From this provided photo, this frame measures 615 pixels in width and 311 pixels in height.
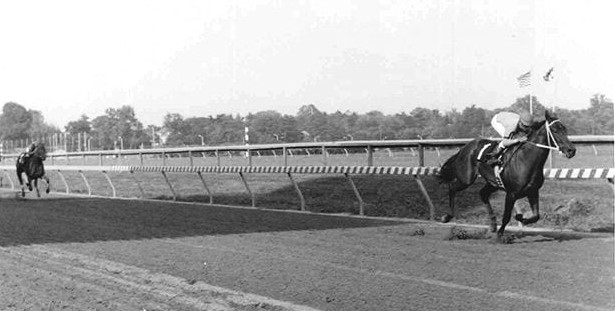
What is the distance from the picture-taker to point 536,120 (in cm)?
855

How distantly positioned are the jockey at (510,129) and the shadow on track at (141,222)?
2601 millimetres

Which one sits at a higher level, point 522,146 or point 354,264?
point 522,146

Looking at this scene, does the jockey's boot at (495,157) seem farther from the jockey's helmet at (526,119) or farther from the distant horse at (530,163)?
the jockey's helmet at (526,119)

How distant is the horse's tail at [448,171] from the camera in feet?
32.3

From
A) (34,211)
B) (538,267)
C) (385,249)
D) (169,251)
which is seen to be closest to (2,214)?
(34,211)

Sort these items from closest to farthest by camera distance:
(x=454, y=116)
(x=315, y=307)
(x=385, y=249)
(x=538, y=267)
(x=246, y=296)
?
(x=315, y=307) → (x=246, y=296) → (x=538, y=267) → (x=385, y=249) → (x=454, y=116)

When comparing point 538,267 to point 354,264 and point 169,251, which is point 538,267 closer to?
point 354,264

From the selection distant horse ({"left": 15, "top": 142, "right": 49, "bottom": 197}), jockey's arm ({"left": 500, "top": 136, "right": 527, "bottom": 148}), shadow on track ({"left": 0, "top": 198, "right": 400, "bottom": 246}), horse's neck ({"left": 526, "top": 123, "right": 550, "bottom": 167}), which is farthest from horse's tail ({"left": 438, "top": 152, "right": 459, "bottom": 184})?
distant horse ({"left": 15, "top": 142, "right": 49, "bottom": 197})

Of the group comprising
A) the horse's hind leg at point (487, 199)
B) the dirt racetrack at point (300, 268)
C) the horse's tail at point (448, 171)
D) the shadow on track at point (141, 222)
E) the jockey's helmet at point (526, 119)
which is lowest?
the shadow on track at point (141, 222)

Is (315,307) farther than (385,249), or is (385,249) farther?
(385,249)

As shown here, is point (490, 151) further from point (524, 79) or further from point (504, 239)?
point (524, 79)

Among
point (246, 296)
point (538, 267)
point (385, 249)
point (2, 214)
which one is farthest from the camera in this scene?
point (2, 214)

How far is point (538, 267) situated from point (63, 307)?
165 inches

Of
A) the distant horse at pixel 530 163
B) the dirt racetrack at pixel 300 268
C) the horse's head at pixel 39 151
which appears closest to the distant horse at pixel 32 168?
the horse's head at pixel 39 151
